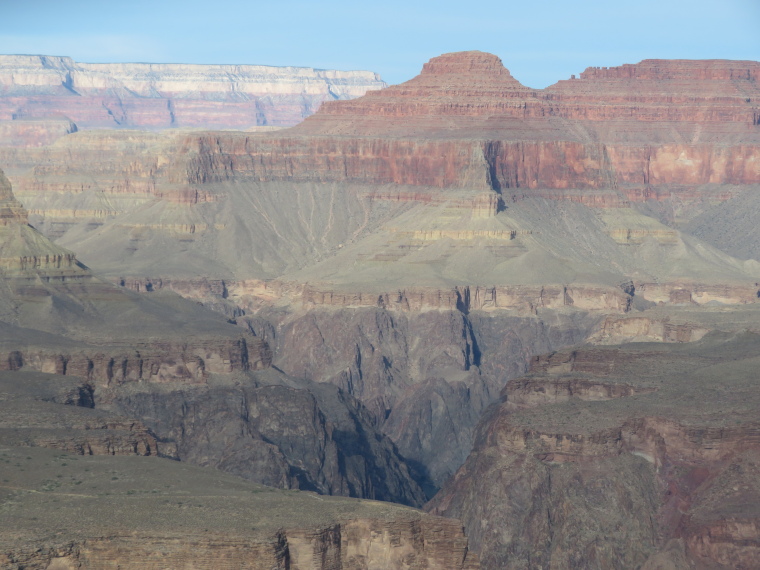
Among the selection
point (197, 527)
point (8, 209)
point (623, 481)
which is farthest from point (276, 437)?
point (197, 527)

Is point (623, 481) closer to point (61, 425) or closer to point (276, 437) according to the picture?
point (61, 425)

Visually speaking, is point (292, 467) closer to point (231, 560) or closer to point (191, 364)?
point (191, 364)

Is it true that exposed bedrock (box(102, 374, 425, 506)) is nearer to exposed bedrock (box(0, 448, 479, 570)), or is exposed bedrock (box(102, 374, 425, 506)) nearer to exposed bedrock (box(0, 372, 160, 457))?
exposed bedrock (box(0, 372, 160, 457))

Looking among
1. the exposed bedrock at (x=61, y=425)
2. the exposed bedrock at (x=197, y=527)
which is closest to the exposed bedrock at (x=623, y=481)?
the exposed bedrock at (x=61, y=425)

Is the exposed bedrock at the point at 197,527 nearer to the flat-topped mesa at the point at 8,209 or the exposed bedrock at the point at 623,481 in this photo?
the exposed bedrock at the point at 623,481

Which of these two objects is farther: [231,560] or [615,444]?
[615,444]

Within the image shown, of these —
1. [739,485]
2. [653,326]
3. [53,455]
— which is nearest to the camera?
[53,455]

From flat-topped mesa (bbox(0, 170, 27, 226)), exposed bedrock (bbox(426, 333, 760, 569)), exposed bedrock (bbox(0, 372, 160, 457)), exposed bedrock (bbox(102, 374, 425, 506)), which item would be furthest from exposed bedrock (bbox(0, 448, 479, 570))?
flat-topped mesa (bbox(0, 170, 27, 226))

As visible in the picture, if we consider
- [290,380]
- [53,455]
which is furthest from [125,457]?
[290,380]

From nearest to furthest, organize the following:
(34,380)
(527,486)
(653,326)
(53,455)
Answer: (53,455) → (527,486) → (34,380) → (653,326)
